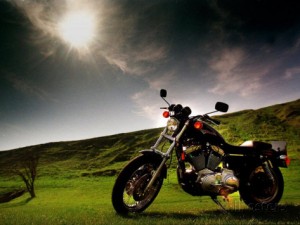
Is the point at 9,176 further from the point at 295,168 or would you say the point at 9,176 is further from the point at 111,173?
the point at 295,168

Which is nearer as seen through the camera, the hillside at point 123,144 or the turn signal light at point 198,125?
the turn signal light at point 198,125

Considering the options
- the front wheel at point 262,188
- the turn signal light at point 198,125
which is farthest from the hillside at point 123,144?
the turn signal light at point 198,125

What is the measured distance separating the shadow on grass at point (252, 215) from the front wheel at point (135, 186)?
0.94ft

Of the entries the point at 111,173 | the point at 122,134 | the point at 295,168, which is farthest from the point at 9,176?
the point at 295,168

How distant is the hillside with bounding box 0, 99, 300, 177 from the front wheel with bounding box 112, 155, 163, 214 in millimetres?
59778

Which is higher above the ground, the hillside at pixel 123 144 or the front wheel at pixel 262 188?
the hillside at pixel 123 144

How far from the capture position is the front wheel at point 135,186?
737cm

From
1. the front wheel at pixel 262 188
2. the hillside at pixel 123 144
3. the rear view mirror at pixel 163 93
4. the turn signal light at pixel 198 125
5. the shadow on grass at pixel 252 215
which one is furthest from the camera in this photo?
the hillside at pixel 123 144

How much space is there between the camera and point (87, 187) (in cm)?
5962

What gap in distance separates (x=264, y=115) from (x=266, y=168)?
339 feet

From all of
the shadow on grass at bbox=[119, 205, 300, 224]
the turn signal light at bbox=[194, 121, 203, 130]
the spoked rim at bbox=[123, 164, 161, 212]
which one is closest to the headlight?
the turn signal light at bbox=[194, 121, 203, 130]

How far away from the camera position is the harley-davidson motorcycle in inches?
303

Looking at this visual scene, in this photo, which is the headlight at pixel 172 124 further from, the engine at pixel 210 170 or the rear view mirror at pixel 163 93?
the rear view mirror at pixel 163 93

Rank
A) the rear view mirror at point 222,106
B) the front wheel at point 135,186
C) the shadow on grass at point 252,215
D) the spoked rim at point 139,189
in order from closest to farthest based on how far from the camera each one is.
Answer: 1. the shadow on grass at point 252,215
2. the front wheel at point 135,186
3. the spoked rim at point 139,189
4. the rear view mirror at point 222,106
